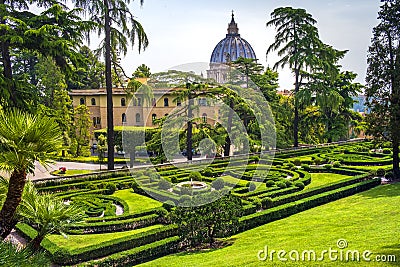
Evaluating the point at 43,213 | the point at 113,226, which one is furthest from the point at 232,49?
the point at 43,213

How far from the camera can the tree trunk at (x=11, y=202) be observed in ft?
10.6

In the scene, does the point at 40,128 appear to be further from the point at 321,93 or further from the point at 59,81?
the point at 59,81

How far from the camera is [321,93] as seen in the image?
30.2 metres

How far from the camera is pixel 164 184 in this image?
17703 mm

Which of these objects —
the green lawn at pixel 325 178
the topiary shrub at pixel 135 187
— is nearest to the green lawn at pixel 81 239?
the topiary shrub at pixel 135 187

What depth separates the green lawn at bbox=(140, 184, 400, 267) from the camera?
7.77 metres

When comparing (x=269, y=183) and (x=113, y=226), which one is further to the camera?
(x=269, y=183)

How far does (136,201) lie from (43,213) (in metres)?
12.7

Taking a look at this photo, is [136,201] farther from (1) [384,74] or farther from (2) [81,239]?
(1) [384,74]

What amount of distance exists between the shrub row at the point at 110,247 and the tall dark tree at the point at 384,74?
470 inches

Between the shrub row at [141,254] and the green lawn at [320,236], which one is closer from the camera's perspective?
the green lawn at [320,236]

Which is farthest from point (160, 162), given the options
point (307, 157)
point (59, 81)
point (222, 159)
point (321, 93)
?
point (59, 81)

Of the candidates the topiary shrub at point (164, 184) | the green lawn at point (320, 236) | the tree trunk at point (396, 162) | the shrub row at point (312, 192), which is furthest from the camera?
the tree trunk at point (396, 162)

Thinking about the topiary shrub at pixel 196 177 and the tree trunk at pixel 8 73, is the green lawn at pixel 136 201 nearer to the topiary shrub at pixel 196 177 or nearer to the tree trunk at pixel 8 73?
the topiary shrub at pixel 196 177
